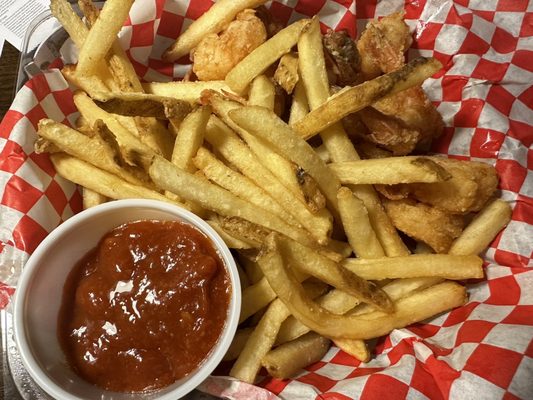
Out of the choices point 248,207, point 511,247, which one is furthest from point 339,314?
point 511,247

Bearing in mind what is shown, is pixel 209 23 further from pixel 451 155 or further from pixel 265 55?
pixel 451 155

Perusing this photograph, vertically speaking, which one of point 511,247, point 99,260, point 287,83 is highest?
point 287,83

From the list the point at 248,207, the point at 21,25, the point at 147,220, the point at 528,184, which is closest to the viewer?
the point at 248,207

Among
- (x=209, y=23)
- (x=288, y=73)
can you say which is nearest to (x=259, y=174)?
(x=288, y=73)

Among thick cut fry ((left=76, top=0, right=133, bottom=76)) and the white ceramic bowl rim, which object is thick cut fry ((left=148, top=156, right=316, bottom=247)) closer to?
the white ceramic bowl rim

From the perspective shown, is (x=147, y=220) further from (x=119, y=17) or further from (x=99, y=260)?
(x=119, y=17)

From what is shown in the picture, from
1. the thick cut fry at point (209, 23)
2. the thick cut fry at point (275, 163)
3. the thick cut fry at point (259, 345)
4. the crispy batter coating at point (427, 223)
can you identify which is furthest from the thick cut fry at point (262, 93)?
the thick cut fry at point (259, 345)
